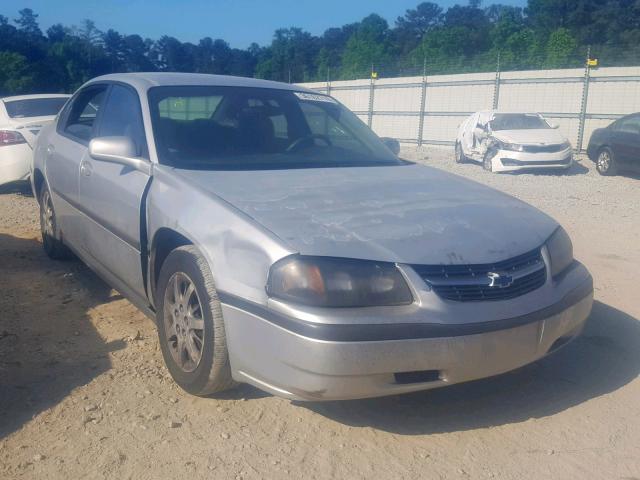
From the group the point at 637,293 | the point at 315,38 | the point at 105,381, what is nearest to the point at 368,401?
the point at 105,381

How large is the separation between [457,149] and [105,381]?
625 inches

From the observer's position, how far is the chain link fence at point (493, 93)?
60.2ft

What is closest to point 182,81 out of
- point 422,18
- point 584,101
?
point 584,101

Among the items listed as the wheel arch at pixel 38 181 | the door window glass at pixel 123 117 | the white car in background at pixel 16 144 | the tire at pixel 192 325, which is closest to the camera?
the tire at pixel 192 325

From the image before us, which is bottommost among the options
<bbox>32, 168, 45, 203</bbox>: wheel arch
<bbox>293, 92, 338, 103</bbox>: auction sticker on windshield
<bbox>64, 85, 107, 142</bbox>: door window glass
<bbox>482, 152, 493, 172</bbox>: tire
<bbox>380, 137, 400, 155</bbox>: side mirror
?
<bbox>482, 152, 493, 172</bbox>: tire

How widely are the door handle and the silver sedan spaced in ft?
0.05

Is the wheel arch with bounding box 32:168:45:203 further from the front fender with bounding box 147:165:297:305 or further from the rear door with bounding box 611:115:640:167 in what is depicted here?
the rear door with bounding box 611:115:640:167

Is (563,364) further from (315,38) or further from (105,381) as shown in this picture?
(315,38)

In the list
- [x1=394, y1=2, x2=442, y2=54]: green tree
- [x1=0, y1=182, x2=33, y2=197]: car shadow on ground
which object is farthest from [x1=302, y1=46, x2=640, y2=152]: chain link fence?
[x1=394, y1=2, x2=442, y2=54]: green tree

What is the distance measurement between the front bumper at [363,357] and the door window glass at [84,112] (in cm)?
269

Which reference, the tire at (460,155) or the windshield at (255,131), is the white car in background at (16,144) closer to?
the windshield at (255,131)

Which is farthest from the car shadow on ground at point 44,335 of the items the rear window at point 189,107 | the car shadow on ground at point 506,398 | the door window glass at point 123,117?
the rear window at point 189,107

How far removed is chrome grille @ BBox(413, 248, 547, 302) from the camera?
2.85m

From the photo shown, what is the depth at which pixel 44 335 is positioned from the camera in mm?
4246
